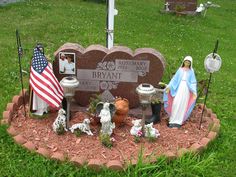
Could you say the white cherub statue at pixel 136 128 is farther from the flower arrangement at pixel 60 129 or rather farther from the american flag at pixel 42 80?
the american flag at pixel 42 80

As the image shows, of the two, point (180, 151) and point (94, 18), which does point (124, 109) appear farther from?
point (94, 18)

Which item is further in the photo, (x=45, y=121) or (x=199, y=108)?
(x=199, y=108)

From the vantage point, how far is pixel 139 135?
6.29 metres

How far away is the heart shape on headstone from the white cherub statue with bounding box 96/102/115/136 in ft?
2.68

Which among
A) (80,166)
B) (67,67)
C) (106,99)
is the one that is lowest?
(80,166)

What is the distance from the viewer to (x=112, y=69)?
692cm

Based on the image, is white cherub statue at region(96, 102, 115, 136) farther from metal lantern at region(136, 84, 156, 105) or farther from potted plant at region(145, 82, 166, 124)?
potted plant at region(145, 82, 166, 124)

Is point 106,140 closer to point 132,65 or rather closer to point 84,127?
point 84,127

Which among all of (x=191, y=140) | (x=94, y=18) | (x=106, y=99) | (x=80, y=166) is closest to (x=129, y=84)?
(x=106, y=99)

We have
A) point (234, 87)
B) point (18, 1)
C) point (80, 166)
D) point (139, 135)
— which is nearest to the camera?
point (80, 166)

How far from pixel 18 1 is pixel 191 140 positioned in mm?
13341

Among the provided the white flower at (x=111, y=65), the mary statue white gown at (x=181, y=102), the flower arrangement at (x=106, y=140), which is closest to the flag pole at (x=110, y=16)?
the white flower at (x=111, y=65)

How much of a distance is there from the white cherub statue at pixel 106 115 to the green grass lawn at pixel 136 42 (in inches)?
33.0

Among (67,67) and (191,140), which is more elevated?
(67,67)
